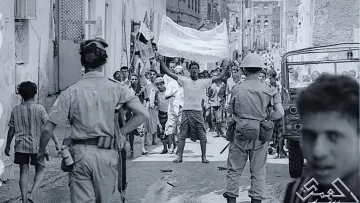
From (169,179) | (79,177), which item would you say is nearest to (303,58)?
(169,179)

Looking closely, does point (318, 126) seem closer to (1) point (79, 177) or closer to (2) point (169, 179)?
(1) point (79, 177)

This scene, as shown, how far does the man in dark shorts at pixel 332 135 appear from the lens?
1.98m

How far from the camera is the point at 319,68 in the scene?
39.7 ft

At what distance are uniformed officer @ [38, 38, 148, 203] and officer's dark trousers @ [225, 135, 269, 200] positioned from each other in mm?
2419

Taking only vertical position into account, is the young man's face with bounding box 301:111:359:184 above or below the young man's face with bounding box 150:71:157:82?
below

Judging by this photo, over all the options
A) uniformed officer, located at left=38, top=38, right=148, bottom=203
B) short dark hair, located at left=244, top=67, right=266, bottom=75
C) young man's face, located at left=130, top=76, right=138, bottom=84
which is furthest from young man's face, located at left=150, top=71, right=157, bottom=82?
uniformed officer, located at left=38, top=38, right=148, bottom=203

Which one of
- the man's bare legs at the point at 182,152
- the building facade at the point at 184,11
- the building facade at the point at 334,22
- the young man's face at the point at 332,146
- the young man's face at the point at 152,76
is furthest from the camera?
the building facade at the point at 184,11

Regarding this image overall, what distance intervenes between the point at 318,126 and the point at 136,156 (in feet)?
38.0

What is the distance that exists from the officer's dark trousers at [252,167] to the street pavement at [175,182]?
49.9 inches

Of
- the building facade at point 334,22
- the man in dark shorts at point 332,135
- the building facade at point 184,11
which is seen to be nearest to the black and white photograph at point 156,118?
the man in dark shorts at point 332,135

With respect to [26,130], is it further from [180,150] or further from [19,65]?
[180,150]

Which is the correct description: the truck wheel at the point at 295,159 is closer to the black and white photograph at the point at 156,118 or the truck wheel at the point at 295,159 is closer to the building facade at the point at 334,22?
the black and white photograph at the point at 156,118

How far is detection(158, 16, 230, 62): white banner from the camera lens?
19.0 meters

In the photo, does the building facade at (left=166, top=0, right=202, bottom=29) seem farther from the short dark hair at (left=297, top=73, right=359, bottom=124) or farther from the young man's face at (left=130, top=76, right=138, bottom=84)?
the short dark hair at (left=297, top=73, right=359, bottom=124)
